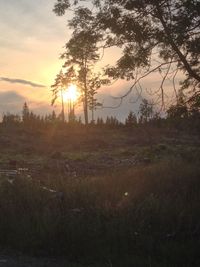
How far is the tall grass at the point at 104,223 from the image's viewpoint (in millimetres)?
9688

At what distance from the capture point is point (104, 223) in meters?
10.8

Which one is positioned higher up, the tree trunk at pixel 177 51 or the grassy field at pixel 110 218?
the tree trunk at pixel 177 51

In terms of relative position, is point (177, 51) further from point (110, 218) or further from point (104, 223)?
point (104, 223)

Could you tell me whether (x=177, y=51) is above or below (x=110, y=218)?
above

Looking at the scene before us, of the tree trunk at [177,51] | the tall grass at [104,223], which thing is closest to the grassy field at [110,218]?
the tall grass at [104,223]

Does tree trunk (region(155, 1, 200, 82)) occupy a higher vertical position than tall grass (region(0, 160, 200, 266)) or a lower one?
higher

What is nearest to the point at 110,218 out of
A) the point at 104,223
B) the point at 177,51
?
the point at 104,223

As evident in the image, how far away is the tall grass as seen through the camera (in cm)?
969

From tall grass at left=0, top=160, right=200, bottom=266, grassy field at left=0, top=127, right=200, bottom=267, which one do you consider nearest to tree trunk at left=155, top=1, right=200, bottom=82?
grassy field at left=0, top=127, right=200, bottom=267

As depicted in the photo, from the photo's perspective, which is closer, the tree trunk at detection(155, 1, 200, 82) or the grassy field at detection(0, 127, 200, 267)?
the grassy field at detection(0, 127, 200, 267)

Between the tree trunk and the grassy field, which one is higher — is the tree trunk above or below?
above

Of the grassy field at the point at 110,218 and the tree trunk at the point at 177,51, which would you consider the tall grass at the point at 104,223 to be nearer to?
the grassy field at the point at 110,218

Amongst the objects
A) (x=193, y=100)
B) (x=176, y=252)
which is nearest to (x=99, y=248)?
(x=176, y=252)

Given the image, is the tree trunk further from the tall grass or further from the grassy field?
the tall grass
